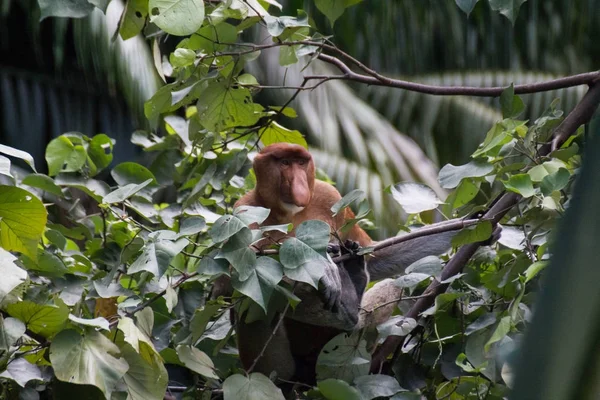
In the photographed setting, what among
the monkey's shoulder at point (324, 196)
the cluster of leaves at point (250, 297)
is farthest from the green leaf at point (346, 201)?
the monkey's shoulder at point (324, 196)

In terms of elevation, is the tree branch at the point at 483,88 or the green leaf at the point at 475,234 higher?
the tree branch at the point at 483,88

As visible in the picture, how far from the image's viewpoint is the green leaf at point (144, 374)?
155cm

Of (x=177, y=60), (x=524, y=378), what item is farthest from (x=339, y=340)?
(x=524, y=378)

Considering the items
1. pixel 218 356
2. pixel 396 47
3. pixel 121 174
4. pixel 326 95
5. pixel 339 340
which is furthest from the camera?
pixel 396 47

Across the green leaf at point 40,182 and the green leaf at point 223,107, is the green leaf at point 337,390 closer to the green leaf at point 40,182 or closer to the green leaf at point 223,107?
the green leaf at point 223,107

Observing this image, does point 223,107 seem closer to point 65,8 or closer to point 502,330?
point 65,8

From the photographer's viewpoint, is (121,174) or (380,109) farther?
(380,109)

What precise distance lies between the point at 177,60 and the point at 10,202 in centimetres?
52

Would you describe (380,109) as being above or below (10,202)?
below

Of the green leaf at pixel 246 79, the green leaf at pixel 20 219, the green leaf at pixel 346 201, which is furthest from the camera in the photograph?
the green leaf at pixel 246 79

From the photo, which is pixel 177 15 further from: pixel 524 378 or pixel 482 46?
pixel 482 46

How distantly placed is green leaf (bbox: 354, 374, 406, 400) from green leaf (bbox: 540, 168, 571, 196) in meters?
0.52

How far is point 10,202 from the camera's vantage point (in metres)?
1.64

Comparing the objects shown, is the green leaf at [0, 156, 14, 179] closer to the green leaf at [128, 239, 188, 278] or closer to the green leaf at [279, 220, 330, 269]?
the green leaf at [128, 239, 188, 278]
